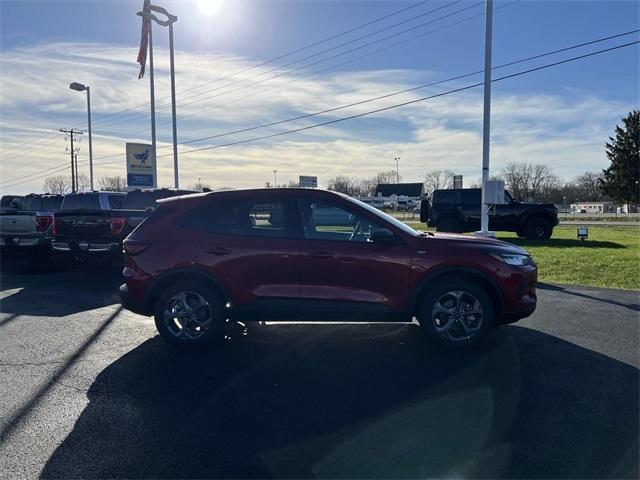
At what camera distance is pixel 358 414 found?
390 centimetres

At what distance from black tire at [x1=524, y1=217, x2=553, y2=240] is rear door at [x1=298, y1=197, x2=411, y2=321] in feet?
46.7

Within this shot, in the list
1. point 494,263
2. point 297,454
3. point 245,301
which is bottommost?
point 297,454

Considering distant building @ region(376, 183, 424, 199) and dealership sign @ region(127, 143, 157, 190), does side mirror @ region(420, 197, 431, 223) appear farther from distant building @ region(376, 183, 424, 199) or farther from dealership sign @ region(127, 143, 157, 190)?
distant building @ region(376, 183, 424, 199)

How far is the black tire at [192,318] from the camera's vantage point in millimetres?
5551

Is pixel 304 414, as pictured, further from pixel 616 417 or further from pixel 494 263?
pixel 494 263

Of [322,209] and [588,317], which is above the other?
[322,209]

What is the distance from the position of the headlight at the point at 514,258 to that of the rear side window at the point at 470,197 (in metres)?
14.0

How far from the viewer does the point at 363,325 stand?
662cm

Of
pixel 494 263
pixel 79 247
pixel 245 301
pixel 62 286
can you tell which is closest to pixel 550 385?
pixel 494 263

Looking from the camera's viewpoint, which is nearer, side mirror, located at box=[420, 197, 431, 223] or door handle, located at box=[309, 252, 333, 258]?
door handle, located at box=[309, 252, 333, 258]

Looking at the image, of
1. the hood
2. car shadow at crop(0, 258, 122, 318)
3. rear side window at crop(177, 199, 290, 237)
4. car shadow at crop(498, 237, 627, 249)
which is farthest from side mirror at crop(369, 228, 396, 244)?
car shadow at crop(498, 237, 627, 249)

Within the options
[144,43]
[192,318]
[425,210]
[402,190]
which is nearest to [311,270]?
[192,318]

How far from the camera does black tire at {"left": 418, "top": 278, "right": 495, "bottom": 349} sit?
5.41 m

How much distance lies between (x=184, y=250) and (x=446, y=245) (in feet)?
9.50
